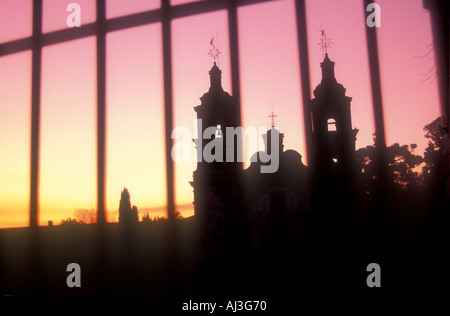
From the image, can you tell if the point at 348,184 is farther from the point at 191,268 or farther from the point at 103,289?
the point at 103,289

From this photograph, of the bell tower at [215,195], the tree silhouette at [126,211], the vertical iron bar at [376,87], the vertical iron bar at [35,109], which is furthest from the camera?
the tree silhouette at [126,211]

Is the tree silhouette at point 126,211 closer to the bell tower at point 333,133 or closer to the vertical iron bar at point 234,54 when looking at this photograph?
the bell tower at point 333,133

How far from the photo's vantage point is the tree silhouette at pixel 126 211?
84.9 feet

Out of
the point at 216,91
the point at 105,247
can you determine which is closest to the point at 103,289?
the point at 105,247

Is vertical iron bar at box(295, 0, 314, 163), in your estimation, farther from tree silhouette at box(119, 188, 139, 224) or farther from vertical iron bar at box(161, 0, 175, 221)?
tree silhouette at box(119, 188, 139, 224)

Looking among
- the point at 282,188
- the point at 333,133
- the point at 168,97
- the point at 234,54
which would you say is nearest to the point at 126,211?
the point at 282,188

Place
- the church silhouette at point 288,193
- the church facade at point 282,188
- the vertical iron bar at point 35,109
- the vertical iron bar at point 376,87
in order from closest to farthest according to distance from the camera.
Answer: the vertical iron bar at point 376,87, the vertical iron bar at point 35,109, the church silhouette at point 288,193, the church facade at point 282,188

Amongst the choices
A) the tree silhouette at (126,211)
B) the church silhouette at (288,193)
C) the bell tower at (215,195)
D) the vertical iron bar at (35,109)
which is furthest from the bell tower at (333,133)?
the tree silhouette at (126,211)

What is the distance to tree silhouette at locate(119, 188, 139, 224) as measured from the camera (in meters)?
25.9

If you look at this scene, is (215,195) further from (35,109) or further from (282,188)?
(35,109)

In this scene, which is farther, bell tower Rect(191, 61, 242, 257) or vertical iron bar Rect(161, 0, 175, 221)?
bell tower Rect(191, 61, 242, 257)

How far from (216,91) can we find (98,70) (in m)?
13.7

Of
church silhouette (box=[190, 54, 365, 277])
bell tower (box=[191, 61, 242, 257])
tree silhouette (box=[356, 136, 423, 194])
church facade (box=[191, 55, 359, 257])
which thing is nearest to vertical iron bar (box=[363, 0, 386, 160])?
church silhouette (box=[190, 54, 365, 277])

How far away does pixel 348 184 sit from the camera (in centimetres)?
1456
